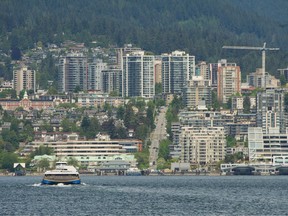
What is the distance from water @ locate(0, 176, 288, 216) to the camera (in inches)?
4751

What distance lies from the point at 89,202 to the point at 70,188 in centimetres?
2600

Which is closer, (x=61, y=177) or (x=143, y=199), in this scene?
(x=143, y=199)

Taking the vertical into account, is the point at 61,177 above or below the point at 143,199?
above

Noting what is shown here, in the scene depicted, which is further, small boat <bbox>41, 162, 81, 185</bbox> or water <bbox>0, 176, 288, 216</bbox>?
small boat <bbox>41, 162, 81, 185</bbox>

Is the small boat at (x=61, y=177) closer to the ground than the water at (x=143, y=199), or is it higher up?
higher up

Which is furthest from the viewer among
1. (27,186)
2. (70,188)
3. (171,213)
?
(27,186)

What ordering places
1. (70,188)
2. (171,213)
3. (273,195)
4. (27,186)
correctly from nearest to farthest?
(171,213), (273,195), (70,188), (27,186)

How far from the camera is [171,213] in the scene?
388 feet

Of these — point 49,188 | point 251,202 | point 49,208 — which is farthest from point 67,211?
point 49,188

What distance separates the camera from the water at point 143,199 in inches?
4751

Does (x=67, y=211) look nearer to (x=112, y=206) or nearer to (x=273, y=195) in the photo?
(x=112, y=206)

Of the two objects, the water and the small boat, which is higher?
the small boat

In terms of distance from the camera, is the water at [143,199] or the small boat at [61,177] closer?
the water at [143,199]

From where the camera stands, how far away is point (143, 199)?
137500 mm
